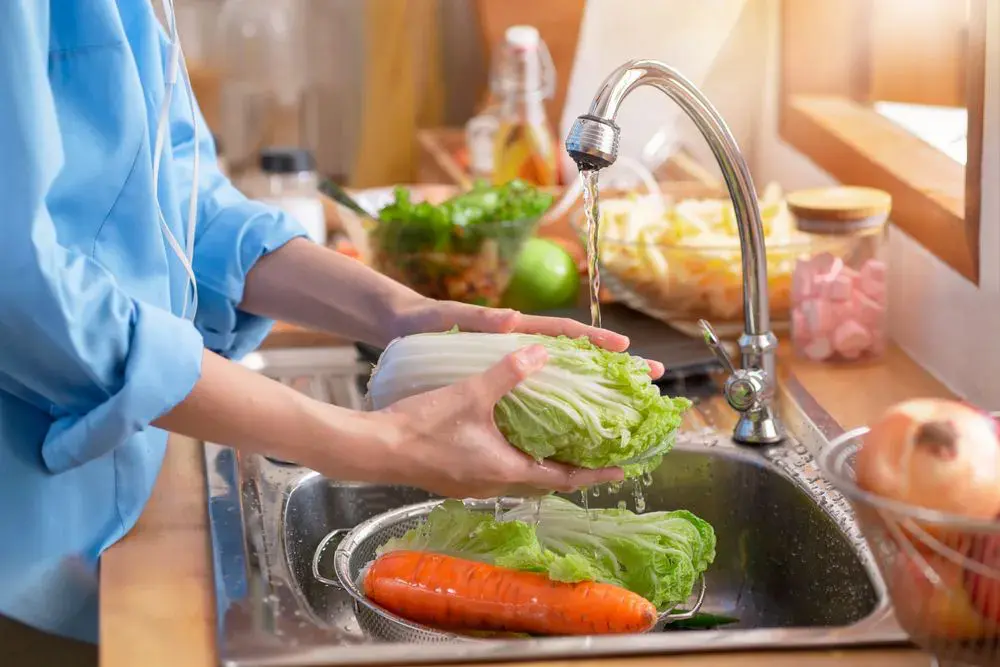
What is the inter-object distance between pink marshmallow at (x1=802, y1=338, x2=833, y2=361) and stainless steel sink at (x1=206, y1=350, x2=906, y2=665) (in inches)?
5.6

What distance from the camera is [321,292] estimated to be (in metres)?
1.65

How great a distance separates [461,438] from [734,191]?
478mm

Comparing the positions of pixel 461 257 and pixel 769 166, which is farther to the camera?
pixel 769 166

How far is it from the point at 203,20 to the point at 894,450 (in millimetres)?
4622

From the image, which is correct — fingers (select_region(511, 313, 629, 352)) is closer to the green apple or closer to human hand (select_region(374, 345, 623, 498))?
human hand (select_region(374, 345, 623, 498))

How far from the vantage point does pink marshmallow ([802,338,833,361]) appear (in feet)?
6.31

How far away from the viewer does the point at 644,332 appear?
6.53ft

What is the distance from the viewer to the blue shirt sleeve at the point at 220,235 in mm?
1610

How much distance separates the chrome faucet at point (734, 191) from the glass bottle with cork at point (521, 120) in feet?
4.59

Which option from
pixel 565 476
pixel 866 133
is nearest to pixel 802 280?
pixel 866 133

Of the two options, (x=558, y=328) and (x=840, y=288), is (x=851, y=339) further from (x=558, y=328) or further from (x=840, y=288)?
(x=558, y=328)

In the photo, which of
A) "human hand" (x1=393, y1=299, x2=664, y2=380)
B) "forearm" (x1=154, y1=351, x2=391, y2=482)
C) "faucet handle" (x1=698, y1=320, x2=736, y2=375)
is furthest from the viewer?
"faucet handle" (x1=698, y1=320, x2=736, y2=375)

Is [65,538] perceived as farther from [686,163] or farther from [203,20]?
[203,20]

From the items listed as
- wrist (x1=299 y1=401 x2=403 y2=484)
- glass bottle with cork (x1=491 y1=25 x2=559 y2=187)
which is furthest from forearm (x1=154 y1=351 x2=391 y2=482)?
glass bottle with cork (x1=491 y1=25 x2=559 y2=187)
